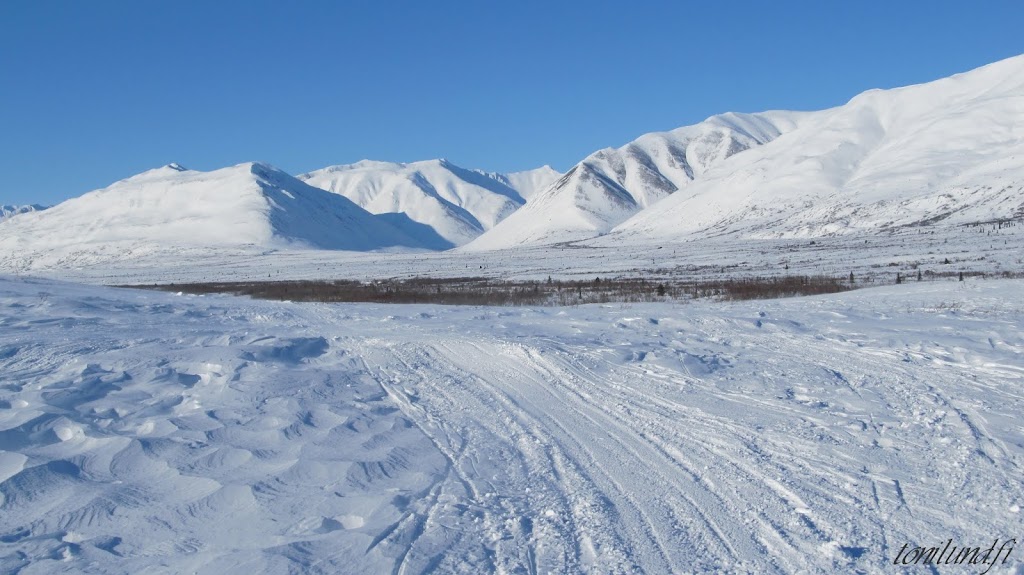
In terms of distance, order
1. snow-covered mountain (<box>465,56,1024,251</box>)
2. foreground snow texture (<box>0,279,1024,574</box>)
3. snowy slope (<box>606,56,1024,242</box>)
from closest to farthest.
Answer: foreground snow texture (<box>0,279,1024,574</box>) < snowy slope (<box>606,56,1024,242</box>) < snow-covered mountain (<box>465,56,1024,251</box>)

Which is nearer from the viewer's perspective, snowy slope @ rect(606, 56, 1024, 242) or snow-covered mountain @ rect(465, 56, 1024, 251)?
snowy slope @ rect(606, 56, 1024, 242)

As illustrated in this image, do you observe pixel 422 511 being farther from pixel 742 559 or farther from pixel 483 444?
pixel 742 559

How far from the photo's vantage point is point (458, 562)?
5.31 m

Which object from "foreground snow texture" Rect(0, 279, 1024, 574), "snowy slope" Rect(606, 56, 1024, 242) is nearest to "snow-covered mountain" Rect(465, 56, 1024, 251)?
"snowy slope" Rect(606, 56, 1024, 242)

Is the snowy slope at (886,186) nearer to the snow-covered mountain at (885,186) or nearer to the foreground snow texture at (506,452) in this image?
the snow-covered mountain at (885,186)

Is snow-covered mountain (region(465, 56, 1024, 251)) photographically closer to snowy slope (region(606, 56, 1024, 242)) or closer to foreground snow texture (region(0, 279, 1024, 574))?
snowy slope (region(606, 56, 1024, 242))

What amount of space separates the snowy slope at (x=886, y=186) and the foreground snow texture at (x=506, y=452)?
366 ft

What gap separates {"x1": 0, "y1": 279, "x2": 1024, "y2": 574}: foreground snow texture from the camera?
5.53m

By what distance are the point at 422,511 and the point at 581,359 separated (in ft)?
23.5

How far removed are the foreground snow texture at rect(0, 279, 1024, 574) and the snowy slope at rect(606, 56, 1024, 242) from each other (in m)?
112

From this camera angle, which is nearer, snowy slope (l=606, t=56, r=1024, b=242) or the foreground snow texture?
the foreground snow texture

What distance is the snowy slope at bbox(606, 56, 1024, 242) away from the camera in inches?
Answer: 4747

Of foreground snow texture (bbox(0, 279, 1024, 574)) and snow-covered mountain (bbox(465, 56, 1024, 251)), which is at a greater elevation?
snow-covered mountain (bbox(465, 56, 1024, 251))

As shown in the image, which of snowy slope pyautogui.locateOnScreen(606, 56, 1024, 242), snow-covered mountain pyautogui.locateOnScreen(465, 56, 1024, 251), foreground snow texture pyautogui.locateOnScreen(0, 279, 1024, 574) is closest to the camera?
foreground snow texture pyautogui.locateOnScreen(0, 279, 1024, 574)
